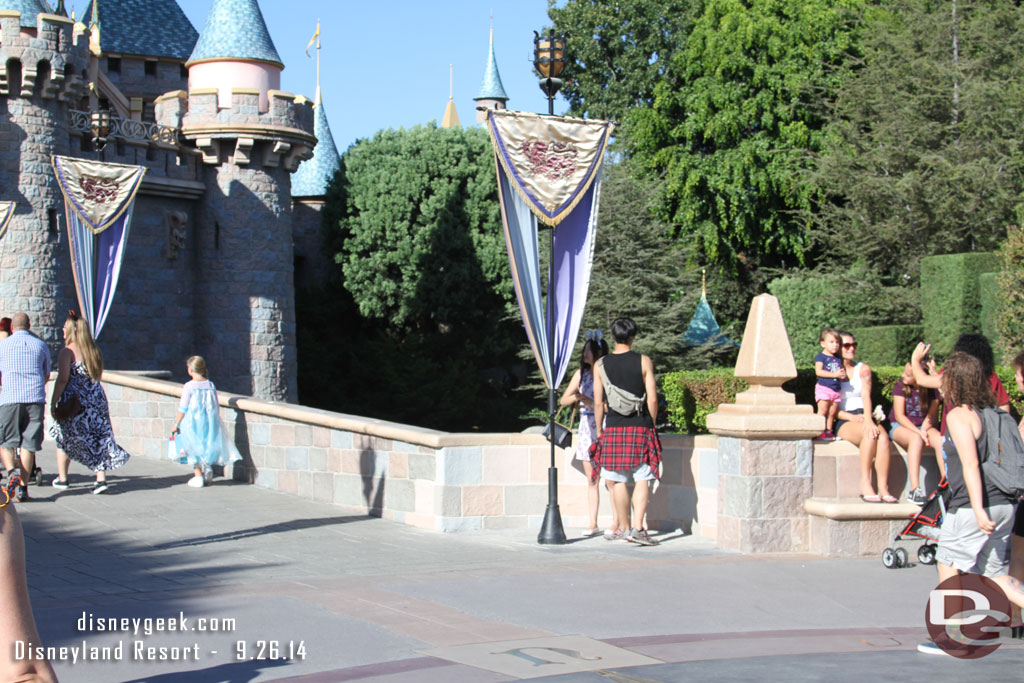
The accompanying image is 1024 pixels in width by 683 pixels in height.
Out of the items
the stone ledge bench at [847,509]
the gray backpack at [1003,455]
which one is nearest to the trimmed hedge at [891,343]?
the stone ledge bench at [847,509]

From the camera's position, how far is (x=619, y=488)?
9.58m

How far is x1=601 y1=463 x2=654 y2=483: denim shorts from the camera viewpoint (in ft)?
31.0

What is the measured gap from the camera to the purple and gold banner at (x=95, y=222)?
1641 cm

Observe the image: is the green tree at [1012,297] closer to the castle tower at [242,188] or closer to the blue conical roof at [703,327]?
the blue conical roof at [703,327]

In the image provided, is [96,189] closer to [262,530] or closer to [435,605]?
[262,530]

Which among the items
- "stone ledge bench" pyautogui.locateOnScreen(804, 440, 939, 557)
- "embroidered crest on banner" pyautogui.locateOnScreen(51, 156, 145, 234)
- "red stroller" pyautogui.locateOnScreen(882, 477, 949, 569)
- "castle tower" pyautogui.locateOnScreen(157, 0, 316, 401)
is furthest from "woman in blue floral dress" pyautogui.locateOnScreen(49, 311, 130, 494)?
"castle tower" pyautogui.locateOnScreen(157, 0, 316, 401)

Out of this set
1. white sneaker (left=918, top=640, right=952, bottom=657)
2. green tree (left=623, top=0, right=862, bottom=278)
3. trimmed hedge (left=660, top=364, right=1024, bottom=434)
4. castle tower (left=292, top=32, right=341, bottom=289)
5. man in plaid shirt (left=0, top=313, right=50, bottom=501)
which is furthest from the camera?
castle tower (left=292, top=32, right=341, bottom=289)

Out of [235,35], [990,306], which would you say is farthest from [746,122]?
[235,35]

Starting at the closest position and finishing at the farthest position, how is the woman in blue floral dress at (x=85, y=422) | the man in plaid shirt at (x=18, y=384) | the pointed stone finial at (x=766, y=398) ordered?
the pointed stone finial at (x=766, y=398), the man in plaid shirt at (x=18, y=384), the woman in blue floral dress at (x=85, y=422)

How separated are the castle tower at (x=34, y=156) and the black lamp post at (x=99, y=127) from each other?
1465 mm

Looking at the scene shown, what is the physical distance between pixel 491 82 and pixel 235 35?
79.9 feet

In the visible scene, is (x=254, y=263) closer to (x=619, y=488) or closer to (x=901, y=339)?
(x=901, y=339)

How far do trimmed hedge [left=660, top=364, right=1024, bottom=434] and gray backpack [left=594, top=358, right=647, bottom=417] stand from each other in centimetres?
842

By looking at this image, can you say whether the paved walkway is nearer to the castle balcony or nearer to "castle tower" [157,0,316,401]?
the castle balcony
